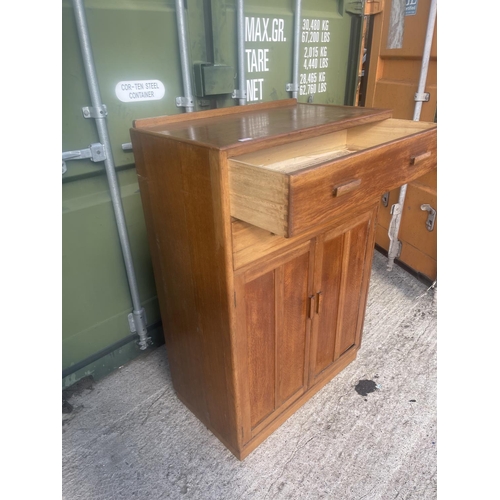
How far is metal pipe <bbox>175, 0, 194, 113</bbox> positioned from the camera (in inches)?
59.1

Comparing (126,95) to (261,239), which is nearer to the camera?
(261,239)

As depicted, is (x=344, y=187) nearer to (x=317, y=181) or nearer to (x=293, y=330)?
(x=317, y=181)

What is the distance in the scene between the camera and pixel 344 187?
3.26 feet

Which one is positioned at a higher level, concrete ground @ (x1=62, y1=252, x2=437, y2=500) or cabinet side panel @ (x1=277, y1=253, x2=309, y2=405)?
cabinet side panel @ (x1=277, y1=253, x2=309, y2=405)

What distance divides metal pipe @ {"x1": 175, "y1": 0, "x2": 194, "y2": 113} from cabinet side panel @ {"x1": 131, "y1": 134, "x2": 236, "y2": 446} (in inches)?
20.3

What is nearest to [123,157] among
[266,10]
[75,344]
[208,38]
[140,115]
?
[140,115]

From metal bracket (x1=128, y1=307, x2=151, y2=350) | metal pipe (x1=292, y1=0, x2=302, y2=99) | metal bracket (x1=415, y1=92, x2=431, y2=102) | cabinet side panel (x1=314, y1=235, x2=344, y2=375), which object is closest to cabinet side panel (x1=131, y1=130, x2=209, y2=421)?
metal bracket (x1=128, y1=307, x2=151, y2=350)

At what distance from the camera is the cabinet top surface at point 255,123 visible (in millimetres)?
1129

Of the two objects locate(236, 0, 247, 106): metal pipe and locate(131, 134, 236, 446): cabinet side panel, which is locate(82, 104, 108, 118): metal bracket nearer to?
locate(131, 134, 236, 446): cabinet side panel

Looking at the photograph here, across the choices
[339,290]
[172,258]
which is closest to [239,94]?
[172,258]

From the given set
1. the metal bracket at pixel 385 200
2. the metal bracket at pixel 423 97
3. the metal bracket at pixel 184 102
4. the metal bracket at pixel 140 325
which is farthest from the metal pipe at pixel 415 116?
the metal bracket at pixel 140 325

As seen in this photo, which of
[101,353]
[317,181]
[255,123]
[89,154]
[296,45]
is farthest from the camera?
[296,45]

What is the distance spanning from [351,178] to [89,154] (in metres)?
1.02

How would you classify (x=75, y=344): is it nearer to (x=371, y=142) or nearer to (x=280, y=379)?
(x=280, y=379)
